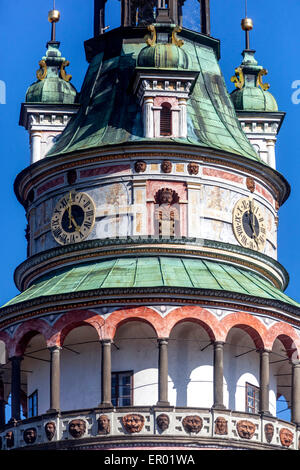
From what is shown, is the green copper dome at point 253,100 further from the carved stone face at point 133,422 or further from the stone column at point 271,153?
the carved stone face at point 133,422

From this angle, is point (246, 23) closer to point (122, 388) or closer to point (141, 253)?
point (141, 253)

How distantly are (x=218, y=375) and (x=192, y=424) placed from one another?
191 cm

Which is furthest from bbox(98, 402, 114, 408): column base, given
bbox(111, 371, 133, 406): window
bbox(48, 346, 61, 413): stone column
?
bbox(48, 346, 61, 413): stone column

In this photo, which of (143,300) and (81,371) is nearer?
(143,300)

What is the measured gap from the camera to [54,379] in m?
68.6

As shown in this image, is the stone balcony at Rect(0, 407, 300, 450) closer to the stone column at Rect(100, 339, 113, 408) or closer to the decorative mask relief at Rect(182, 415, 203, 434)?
the decorative mask relief at Rect(182, 415, 203, 434)

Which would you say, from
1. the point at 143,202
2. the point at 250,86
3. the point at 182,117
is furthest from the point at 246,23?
the point at 143,202

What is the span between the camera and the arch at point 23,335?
69.6 meters

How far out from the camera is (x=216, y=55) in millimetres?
78875

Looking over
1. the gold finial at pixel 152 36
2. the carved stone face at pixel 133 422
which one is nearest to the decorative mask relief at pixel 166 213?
the gold finial at pixel 152 36

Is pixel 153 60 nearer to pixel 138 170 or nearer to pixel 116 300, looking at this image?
pixel 138 170

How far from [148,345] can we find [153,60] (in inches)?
397

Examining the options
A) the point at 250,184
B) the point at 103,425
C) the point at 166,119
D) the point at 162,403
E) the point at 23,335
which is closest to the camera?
the point at 103,425
